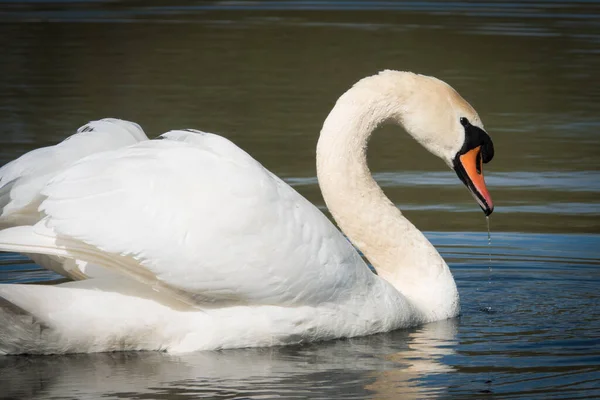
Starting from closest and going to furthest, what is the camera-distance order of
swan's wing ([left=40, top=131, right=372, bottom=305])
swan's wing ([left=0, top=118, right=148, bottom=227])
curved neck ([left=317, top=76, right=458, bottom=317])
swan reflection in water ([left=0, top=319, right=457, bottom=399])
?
swan reflection in water ([left=0, top=319, right=457, bottom=399]) < swan's wing ([left=40, top=131, right=372, bottom=305]) < swan's wing ([left=0, top=118, right=148, bottom=227]) < curved neck ([left=317, top=76, right=458, bottom=317])

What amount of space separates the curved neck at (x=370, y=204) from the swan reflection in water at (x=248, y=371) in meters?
0.61

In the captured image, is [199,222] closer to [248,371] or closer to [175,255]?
[175,255]

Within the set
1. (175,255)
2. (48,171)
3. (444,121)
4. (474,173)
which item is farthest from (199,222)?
(474,173)

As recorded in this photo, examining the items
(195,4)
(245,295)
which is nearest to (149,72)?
(195,4)

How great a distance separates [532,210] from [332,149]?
3.16m

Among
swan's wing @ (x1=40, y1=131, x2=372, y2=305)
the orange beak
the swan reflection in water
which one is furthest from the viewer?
the orange beak

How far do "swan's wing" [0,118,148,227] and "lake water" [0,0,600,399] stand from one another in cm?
74

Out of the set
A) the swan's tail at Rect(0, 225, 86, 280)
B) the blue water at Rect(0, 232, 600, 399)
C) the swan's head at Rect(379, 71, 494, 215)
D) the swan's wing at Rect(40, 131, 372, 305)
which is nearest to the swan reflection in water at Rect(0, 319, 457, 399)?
the blue water at Rect(0, 232, 600, 399)

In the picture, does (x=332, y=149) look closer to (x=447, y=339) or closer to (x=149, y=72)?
(x=447, y=339)

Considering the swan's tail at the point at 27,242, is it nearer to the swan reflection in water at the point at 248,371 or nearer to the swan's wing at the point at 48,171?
the swan's wing at the point at 48,171

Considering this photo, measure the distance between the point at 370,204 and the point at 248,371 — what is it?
63.3 inches

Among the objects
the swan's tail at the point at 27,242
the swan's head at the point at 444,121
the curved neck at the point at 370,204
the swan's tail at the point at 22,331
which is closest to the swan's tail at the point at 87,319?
the swan's tail at the point at 22,331

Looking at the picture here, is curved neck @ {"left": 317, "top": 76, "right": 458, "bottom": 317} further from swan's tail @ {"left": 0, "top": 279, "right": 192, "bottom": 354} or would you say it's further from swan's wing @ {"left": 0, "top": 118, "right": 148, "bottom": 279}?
swan's tail @ {"left": 0, "top": 279, "right": 192, "bottom": 354}

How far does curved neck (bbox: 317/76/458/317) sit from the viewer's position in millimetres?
7477
